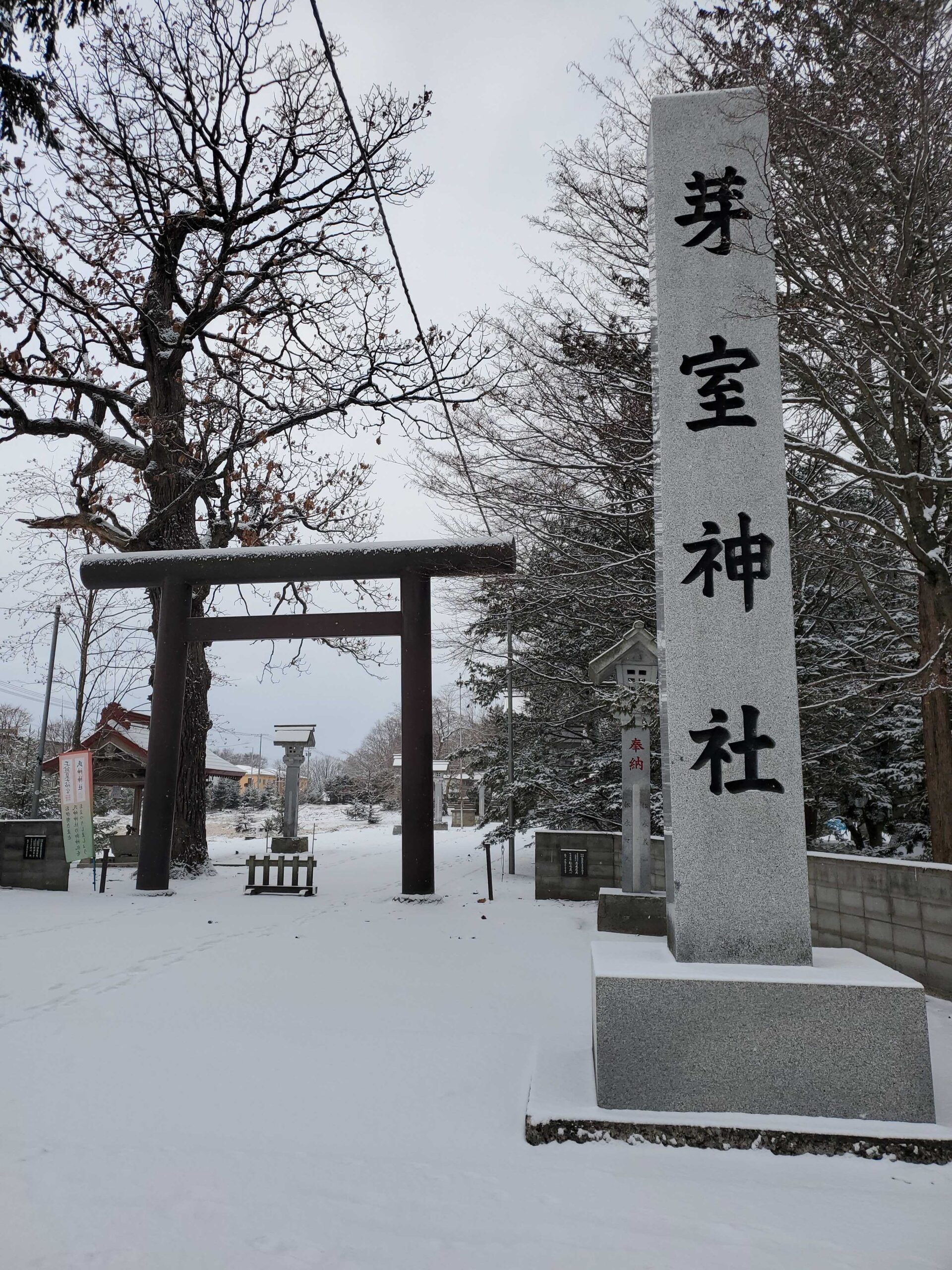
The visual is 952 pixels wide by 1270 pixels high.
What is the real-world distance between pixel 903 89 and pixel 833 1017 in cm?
578

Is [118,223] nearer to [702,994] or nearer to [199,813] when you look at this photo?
[199,813]

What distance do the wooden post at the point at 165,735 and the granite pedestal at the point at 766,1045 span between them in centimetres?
822

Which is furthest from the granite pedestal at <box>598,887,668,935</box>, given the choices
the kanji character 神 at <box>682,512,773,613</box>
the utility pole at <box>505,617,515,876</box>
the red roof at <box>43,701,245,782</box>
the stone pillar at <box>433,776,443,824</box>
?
the stone pillar at <box>433,776,443,824</box>

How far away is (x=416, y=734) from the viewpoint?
382 inches

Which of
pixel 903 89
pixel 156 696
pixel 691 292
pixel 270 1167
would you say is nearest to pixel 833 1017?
pixel 270 1167

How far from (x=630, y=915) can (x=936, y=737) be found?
3460 mm

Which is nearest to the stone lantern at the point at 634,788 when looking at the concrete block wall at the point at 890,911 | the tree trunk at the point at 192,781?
the concrete block wall at the point at 890,911

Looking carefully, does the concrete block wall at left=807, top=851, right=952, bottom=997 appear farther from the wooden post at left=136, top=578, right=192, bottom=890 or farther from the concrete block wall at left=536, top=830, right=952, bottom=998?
the wooden post at left=136, top=578, right=192, bottom=890

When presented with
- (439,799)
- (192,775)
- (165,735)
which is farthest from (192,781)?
(439,799)

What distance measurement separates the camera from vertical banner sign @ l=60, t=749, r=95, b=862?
10125 mm

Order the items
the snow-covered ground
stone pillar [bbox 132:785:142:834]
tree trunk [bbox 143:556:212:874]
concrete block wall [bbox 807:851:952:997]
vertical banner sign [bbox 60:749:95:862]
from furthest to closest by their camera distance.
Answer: stone pillar [bbox 132:785:142:834] < tree trunk [bbox 143:556:212:874] < vertical banner sign [bbox 60:749:95:862] < concrete block wall [bbox 807:851:952:997] < the snow-covered ground

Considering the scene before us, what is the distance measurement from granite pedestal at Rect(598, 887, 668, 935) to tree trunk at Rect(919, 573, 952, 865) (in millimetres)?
2701

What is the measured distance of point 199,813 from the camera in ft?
40.8

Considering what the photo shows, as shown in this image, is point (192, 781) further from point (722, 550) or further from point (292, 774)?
point (722, 550)
